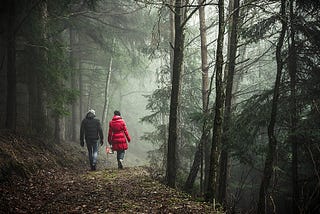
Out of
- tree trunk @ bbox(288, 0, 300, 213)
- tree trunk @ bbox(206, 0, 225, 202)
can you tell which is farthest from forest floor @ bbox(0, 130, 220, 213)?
tree trunk @ bbox(288, 0, 300, 213)

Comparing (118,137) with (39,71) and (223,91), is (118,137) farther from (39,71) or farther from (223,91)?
(223,91)

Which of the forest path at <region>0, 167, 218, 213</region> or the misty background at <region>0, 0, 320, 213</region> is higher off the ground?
the misty background at <region>0, 0, 320, 213</region>

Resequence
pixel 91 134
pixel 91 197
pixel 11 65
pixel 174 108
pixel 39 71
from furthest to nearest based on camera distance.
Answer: pixel 39 71 < pixel 91 134 < pixel 11 65 < pixel 174 108 < pixel 91 197

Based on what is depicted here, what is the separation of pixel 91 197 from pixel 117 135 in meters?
5.42

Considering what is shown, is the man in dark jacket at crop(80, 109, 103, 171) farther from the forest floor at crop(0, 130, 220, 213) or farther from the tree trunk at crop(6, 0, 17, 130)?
the tree trunk at crop(6, 0, 17, 130)

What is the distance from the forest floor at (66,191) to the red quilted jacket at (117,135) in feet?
7.11

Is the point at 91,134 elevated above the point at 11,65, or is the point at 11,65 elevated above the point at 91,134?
the point at 11,65

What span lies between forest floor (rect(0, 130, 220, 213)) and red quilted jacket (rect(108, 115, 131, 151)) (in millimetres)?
2168

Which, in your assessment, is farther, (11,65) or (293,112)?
(11,65)

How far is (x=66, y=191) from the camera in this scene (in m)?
7.27

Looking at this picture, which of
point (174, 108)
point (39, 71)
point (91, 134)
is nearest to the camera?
point (174, 108)

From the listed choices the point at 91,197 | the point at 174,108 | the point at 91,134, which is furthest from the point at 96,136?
the point at 91,197

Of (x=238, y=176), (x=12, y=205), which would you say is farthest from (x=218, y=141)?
(x=238, y=176)

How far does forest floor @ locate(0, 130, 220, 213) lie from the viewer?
602 centimetres
